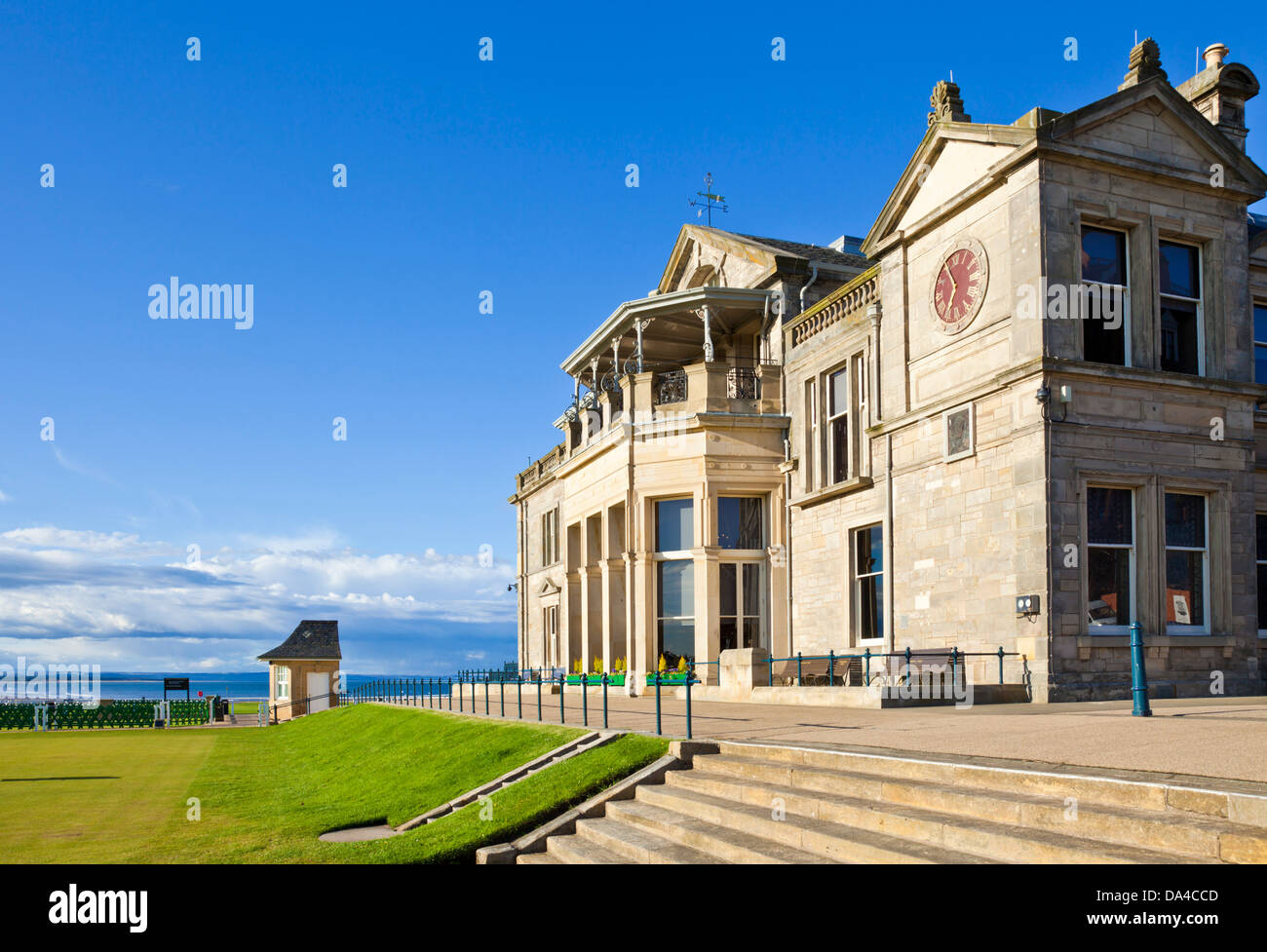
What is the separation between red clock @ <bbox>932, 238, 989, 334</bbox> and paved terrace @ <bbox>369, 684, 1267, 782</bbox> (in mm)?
6515

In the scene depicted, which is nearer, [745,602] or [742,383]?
[745,602]

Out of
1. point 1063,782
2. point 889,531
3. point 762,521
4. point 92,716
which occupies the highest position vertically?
point 762,521

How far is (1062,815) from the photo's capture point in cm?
709

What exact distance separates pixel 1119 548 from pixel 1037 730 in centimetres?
694

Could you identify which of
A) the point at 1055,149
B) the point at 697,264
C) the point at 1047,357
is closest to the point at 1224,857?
the point at 1047,357

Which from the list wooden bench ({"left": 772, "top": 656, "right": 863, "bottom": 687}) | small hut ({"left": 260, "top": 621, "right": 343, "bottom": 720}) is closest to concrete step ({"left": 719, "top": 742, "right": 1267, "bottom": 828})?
wooden bench ({"left": 772, "top": 656, "right": 863, "bottom": 687})

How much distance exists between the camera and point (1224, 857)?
6.06m

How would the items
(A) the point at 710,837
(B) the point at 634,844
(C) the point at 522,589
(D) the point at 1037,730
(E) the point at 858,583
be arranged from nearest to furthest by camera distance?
(A) the point at 710,837 → (B) the point at 634,844 → (D) the point at 1037,730 → (E) the point at 858,583 → (C) the point at 522,589

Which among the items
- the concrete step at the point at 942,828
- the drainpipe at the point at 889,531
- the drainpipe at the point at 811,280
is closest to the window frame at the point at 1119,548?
the drainpipe at the point at 889,531

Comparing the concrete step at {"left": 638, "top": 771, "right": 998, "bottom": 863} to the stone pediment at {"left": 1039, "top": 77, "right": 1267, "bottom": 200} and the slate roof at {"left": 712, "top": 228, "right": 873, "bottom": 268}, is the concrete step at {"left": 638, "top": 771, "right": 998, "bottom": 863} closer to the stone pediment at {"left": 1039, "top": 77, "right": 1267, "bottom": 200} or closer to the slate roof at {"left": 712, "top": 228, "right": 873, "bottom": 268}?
the stone pediment at {"left": 1039, "top": 77, "right": 1267, "bottom": 200}

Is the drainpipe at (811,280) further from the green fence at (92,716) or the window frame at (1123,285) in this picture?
the green fence at (92,716)

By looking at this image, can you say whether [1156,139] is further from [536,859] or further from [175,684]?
[175,684]

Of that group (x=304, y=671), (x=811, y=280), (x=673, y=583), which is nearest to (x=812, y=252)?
(x=811, y=280)

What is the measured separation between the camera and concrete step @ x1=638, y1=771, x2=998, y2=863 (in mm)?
7152
